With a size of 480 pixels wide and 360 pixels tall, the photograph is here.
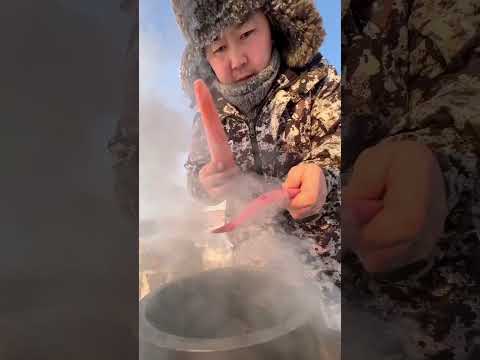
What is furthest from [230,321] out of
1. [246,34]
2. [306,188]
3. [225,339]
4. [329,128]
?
[246,34]

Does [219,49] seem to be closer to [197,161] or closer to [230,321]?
[197,161]

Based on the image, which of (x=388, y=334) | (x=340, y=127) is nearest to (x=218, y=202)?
(x=340, y=127)

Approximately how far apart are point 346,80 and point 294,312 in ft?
1.26

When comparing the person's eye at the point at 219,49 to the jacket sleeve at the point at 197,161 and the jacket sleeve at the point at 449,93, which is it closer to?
the jacket sleeve at the point at 197,161

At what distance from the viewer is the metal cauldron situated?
58cm

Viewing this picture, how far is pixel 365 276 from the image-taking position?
652 millimetres

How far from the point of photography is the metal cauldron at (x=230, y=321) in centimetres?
58

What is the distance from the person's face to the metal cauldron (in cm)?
35

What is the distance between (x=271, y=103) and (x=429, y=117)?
0.25 meters

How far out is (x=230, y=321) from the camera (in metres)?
0.69

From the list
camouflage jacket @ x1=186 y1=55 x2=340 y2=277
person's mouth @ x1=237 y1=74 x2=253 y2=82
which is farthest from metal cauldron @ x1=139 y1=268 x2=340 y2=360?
person's mouth @ x1=237 y1=74 x2=253 y2=82

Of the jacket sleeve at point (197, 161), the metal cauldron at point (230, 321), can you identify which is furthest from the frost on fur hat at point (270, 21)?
the metal cauldron at point (230, 321)
